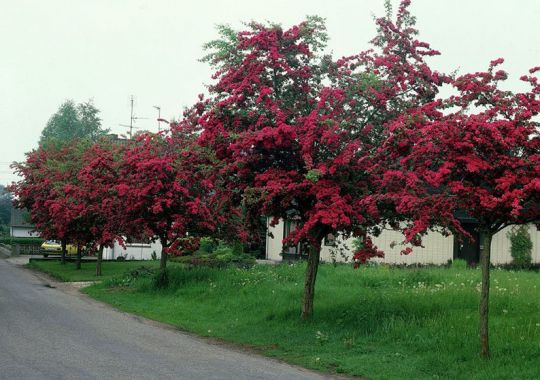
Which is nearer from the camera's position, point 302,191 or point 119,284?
point 302,191

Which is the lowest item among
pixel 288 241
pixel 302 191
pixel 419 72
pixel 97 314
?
pixel 97 314

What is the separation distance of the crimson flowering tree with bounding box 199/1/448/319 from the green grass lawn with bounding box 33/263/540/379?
4.69 ft

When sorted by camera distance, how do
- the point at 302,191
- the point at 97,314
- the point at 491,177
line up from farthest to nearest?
the point at 97,314
the point at 302,191
the point at 491,177

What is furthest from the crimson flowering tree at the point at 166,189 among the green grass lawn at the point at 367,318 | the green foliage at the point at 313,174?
the green foliage at the point at 313,174

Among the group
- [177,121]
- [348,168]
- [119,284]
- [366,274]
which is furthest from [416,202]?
[119,284]

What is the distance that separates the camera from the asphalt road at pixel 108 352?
9.45 meters

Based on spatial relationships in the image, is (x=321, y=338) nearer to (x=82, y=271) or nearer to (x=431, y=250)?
(x=431, y=250)

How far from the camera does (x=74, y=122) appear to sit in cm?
7662

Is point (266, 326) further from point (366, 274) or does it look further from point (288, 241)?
point (366, 274)

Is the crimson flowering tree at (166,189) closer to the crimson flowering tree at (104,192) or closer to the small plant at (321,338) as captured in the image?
the crimson flowering tree at (104,192)

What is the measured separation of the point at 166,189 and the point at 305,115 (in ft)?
26.3

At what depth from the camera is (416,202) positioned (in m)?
10.2

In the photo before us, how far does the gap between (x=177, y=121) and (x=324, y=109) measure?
34.5ft

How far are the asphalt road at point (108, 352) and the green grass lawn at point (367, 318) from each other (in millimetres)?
1015
